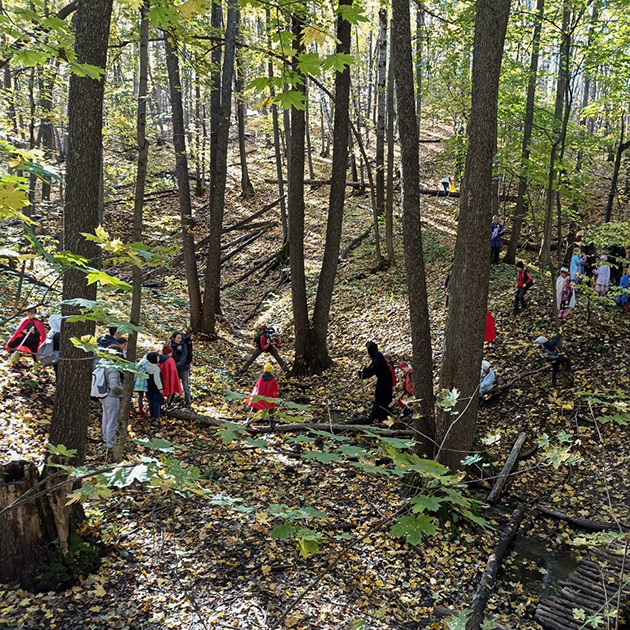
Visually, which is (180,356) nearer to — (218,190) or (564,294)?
(218,190)

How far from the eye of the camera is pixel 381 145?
17688mm

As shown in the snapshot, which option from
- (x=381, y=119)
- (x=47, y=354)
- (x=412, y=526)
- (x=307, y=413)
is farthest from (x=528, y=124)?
(x=412, y=526)

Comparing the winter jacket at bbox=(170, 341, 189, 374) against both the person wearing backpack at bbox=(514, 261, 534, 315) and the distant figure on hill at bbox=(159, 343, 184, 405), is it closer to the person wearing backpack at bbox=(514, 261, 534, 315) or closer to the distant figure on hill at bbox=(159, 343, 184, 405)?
the distant figure on hill at bbox=(159, 343, 184, 405)

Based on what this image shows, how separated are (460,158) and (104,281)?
15.3 metres

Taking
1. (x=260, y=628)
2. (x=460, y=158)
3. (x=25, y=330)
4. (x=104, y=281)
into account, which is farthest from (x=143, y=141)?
(x=460, y=158)

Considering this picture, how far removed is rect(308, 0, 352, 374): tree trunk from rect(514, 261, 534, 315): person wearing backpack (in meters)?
4.50

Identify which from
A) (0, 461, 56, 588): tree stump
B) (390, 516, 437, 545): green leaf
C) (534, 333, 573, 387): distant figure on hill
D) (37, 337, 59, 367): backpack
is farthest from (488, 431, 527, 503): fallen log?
(37, 337, 59, 367): backpack

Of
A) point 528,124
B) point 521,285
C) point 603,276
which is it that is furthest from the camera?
point 528,124

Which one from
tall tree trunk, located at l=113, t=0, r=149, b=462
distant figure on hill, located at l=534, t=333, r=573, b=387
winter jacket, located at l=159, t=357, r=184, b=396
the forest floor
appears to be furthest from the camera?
distant figure on hill, located at l=534, t=333, r=573, b=387

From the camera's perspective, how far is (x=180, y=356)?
9.30m

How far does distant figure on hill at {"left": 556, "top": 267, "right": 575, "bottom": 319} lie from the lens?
10.5 meters

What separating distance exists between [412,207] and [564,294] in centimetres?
575

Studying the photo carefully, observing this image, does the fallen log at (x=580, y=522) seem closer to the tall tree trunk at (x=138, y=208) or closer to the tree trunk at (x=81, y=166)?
the tall tree trunk at (x=138, y=208)

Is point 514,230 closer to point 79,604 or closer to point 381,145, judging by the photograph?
point 381,145
